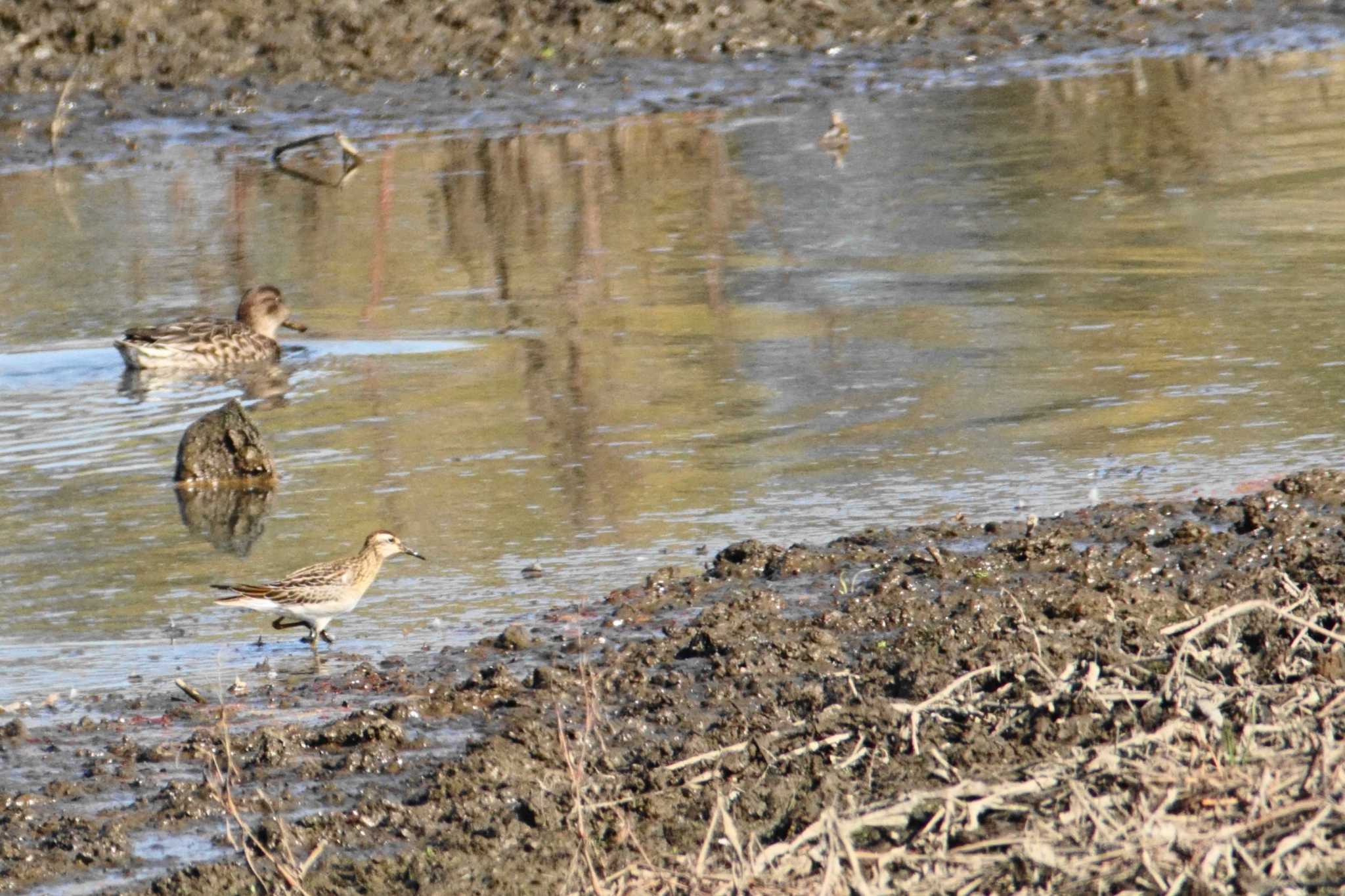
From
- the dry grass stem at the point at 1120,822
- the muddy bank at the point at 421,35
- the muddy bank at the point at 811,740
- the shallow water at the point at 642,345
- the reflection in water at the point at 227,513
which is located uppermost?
the muddy bank at the point at 421,35

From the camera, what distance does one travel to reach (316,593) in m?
7.86

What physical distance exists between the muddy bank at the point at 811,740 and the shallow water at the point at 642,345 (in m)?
0.69

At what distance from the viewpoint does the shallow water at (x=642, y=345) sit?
30.2 feet

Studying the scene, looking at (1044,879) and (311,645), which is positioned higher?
(1044,879)

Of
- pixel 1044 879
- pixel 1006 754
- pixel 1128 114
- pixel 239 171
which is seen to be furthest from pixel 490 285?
pixel 1044 879

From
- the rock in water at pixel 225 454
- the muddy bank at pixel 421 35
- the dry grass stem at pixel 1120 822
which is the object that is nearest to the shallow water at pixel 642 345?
the rock in water at pixel 225 454

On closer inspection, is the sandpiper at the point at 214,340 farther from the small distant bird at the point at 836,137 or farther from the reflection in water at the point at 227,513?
the small distant bird at the point at 836,137

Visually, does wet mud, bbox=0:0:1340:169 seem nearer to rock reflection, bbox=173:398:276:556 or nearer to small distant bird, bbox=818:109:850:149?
small distant bird, bbox=818:109:850:149

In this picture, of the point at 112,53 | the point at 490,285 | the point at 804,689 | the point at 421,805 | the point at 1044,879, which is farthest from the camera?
the point at 112,53

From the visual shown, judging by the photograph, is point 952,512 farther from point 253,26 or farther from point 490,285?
point 253,26

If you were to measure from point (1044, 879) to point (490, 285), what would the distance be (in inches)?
439

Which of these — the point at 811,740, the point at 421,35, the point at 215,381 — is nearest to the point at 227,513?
the point at 215,381

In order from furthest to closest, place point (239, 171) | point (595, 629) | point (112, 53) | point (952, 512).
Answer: point (112, 53)
point (239, 171)
point (952, 512)
point (595, 629)

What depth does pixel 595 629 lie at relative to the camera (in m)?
7.81
